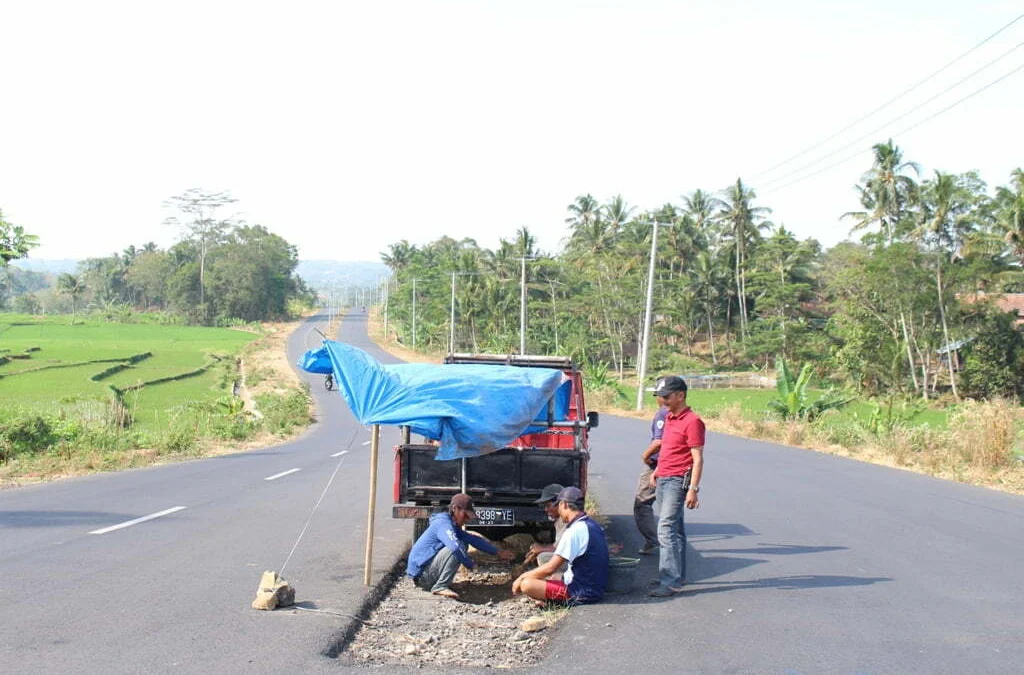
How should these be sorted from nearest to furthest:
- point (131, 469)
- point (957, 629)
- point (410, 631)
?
point (957, 629), point (410, 631), point (131, 469)

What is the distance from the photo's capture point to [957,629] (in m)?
6.94

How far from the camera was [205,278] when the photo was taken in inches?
4734

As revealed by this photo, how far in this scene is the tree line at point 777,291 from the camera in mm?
51438

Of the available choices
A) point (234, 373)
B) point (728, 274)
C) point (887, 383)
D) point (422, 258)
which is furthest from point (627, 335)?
point (422, 258)

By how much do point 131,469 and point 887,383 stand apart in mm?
45724

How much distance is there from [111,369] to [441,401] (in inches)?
2108

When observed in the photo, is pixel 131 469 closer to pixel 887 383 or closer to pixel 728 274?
pixel 887 383

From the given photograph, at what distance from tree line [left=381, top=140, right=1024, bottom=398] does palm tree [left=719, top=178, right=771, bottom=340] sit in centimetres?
11

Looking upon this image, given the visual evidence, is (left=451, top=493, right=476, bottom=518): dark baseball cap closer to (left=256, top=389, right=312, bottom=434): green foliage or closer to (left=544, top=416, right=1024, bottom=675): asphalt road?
(left=544, top=416, right=1024, bottom=675): asphalt road

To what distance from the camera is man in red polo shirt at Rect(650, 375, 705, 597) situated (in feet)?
26.7

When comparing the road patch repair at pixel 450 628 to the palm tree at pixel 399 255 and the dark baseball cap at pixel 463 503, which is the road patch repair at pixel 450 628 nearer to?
the dark baseball cap at pixel 463 503

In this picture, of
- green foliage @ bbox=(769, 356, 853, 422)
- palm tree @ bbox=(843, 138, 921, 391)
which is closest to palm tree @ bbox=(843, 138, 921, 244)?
palm tree @ bbox=(843, 138, 921, 391)

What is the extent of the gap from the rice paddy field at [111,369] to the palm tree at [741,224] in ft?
125

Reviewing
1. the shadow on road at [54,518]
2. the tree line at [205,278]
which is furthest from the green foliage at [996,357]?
the tree line at [205,278]
